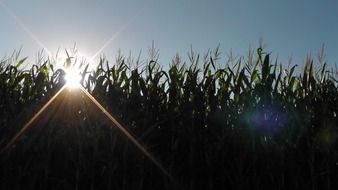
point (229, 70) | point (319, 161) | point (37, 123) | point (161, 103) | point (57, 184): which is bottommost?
point (57, 184)

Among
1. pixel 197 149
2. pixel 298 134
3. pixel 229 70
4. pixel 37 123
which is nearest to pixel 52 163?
pixel 37 123

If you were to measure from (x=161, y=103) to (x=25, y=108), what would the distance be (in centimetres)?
172

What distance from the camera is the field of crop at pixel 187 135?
5035mm

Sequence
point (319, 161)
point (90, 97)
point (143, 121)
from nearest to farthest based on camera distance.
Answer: point (319, 161) < point (143, 121) < point (90, 97)

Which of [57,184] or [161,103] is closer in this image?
[57,184]

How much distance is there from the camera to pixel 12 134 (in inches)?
214

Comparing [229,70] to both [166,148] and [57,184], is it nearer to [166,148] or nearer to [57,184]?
[166,148]

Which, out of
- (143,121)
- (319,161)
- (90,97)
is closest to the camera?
(319,161)

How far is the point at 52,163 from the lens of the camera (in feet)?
17.3

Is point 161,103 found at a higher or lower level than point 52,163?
higher

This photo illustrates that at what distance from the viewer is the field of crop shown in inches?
198

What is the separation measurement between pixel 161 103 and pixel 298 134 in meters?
1.70

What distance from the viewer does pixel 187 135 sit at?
5246 mm

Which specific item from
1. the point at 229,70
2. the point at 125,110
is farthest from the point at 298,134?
the point at 125,110
